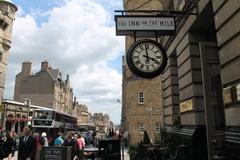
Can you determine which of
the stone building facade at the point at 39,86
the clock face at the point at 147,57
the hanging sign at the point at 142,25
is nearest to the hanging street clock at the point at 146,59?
the clock face at the point at 147,57

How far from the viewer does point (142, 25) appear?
9102 mm

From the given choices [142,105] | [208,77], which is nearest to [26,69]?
[142,105]

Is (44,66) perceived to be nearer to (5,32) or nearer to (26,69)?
(26,69)

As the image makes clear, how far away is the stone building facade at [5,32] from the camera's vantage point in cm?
4217

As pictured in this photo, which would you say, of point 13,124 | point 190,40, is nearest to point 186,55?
point 190,40

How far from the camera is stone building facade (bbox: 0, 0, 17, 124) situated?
42.2 meters

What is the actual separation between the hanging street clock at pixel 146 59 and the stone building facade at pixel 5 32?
3577cm

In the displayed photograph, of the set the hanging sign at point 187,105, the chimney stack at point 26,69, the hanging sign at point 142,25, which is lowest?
the hanging sign at point 187,105

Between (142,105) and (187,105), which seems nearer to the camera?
(187,105)

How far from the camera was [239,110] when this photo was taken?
661cm

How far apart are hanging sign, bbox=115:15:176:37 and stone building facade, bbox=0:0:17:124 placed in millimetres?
35534

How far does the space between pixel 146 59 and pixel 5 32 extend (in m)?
40.0

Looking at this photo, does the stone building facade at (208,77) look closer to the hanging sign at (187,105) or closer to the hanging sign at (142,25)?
the hanging sign at (187,105)

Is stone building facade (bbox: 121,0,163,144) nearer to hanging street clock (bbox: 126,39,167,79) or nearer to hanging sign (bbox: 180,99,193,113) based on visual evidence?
hanging sign (bbox: 180,99,193,113)
